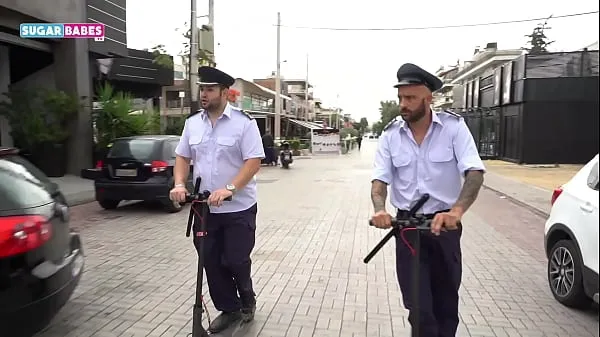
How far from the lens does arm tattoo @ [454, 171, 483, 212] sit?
2.75 metres

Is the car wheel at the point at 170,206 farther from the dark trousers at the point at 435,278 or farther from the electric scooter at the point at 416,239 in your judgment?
the electric scooter at the point at 416,239

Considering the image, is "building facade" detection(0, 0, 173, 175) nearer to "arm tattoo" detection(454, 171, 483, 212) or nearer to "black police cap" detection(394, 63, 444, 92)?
"black police cap" detection(394, 63, 444, 92)

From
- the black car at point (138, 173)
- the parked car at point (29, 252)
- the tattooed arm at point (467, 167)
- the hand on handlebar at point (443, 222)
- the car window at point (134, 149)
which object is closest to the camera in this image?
the hand on handlebar at point (443, 222)

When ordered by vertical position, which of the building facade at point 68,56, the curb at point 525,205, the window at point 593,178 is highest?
the building facade at point 68,56

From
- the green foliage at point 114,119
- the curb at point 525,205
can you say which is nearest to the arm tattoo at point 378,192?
the curb at point 525,205

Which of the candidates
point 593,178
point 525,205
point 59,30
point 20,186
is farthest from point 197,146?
point 59,30

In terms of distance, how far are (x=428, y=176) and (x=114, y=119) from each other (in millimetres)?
13928

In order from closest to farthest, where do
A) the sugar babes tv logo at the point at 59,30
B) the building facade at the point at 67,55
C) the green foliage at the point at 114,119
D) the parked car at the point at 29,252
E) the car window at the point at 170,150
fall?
the parked car at the point at 29,252
the car window at the point at 170,150
the sugar babes tv logo at the point at 59,30
the building facade at the point at 67,55
the green foliage at the point at 114,119

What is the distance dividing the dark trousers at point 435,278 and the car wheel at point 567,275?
1.97 m

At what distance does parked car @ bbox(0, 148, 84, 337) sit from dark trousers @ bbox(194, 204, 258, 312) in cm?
98

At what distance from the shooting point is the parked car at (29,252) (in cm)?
309

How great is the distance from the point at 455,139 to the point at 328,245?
440 centimetres

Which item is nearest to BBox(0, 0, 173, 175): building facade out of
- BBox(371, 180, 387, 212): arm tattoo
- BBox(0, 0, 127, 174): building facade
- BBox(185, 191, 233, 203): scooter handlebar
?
BBox(0, 0, 127, 174): building facade

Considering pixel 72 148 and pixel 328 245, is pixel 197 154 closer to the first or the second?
pixel 328 245
